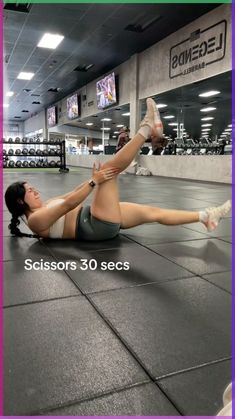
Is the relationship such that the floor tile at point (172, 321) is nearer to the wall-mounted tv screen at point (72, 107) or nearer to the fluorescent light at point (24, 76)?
the fluorescent light at point (24, 76)

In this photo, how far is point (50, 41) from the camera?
827 centimetres

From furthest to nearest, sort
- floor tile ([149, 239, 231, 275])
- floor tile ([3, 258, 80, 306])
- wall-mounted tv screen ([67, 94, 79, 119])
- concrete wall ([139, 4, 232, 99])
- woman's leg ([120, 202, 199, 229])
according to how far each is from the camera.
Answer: wall-mounted tv screen ([67, 94, 79, 119]) < concrete wall ([139, 4, 232, 99]) < woman's leg ([120, 202, 199, 229]) < floor tile ([149, 239, 231, 275]) < floor tile ([3, 258, 80, 306])

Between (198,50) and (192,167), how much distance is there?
255 cm

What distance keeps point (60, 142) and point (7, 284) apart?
8695 mm

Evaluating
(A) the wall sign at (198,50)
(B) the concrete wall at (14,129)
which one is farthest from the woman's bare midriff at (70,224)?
(B) the concrete wall at (14,129)

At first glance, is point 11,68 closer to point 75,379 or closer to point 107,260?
point 107,260

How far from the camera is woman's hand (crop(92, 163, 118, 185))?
1.99 m

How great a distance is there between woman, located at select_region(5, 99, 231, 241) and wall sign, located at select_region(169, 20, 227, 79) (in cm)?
488

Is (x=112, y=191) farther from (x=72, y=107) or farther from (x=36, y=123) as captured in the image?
(x=36, y=123)

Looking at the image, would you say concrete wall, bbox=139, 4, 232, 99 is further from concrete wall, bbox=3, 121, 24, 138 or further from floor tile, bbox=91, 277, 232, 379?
concrete wall, bbox=3, 121, 24, 138

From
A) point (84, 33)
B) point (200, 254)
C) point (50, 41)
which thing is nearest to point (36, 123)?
point (50, 41)

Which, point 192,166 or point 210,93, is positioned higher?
point 210,93

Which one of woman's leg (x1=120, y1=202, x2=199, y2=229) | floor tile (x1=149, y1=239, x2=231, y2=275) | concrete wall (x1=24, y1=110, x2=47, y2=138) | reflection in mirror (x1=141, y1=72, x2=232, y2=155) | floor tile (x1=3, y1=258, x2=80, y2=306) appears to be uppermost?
concrete wall (x1=24, y1=110, x2=47, y2=138)

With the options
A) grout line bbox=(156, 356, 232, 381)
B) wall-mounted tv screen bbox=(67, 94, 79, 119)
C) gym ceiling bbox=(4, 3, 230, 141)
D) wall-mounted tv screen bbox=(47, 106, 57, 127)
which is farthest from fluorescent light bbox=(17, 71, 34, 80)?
grout line bbox=(156, 356, 232, 381)
